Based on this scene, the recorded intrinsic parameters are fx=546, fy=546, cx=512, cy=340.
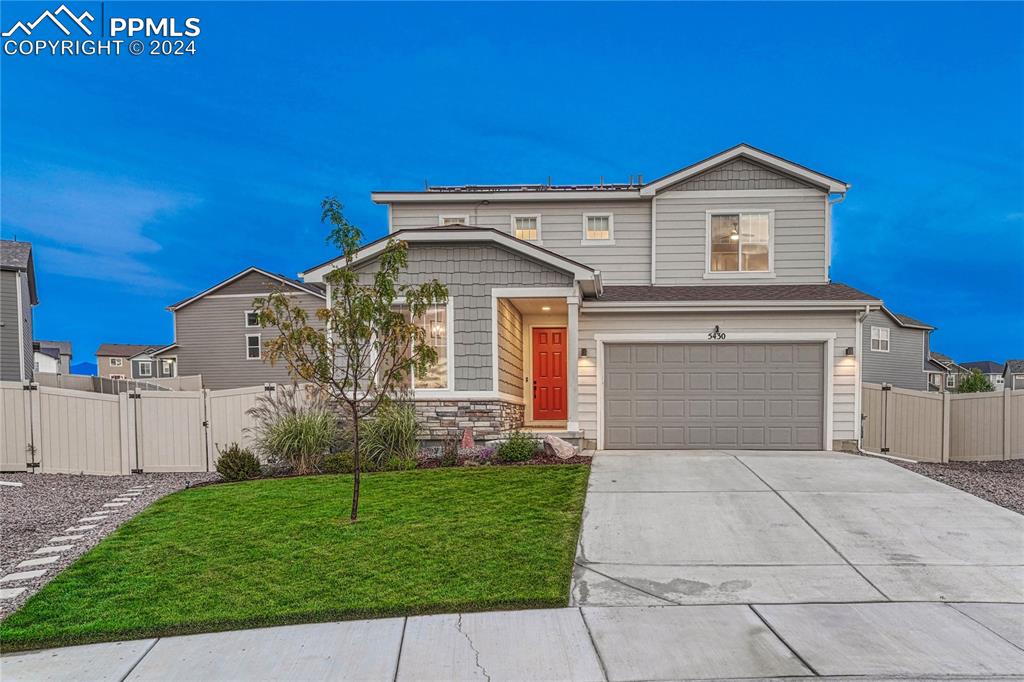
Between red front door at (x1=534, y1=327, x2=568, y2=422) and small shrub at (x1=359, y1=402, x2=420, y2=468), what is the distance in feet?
13.8

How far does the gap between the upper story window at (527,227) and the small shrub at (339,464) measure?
270 inches

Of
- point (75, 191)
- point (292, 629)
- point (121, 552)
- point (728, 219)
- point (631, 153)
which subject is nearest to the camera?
point (292, 629)

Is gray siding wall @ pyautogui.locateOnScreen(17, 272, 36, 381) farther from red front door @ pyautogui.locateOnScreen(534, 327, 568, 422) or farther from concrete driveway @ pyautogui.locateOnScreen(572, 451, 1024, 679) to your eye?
concrete driveway @ pyautogui.locateOnScreen(572, 451, 1024, 679)

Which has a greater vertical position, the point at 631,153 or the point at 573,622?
the point at 631,153

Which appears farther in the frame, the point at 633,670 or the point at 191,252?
the point at 191,252

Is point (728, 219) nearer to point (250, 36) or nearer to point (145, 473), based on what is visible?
point (145, 473)

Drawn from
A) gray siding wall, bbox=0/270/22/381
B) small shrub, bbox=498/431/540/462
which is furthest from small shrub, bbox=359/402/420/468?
gray siding wall, bbox=0/270/22/381

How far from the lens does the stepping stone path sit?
15.8ft

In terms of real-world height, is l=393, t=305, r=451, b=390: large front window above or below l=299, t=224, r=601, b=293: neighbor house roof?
below

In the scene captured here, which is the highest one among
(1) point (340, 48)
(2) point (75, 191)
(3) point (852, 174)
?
(3) point (852, 174)

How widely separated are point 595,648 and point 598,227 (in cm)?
1100

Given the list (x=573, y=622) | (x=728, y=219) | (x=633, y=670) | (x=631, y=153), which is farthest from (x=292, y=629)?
(x=631, y=153)

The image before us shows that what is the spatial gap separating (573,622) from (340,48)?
47.2 meters

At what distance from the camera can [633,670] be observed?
3324mm
